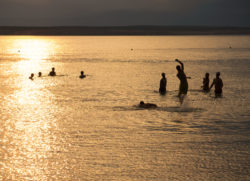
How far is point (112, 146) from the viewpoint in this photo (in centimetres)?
1521

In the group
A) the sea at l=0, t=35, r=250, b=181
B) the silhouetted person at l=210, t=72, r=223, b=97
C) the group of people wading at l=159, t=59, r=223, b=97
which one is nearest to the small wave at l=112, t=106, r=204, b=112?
the sea at l=0, t=35, r=250, b=181

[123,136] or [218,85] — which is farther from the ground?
[218,85]

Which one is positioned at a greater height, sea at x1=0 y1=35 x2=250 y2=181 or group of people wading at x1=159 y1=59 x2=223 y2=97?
group of people wading at x1=159 y1=59 x2=223 y2=97

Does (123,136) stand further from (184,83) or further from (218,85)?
(218,85)

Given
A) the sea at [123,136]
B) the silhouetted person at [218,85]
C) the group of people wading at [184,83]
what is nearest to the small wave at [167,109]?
the sea at [123,136]

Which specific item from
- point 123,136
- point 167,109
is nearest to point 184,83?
point 167,109

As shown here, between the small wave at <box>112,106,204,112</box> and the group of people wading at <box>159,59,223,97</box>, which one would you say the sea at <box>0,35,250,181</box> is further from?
the group of people wading at <box>159,59,223,97</box>

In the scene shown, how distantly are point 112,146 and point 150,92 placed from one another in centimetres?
1504

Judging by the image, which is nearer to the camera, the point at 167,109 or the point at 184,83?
the point at 167,109

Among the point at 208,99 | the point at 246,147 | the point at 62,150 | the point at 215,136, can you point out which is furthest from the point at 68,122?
the point at 208,99

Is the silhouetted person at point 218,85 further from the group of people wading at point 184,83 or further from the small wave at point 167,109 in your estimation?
the small wave at point 167,109

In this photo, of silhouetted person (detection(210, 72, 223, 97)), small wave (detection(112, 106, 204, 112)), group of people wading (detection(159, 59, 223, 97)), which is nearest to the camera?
small wave (detection(112, 106, 204, 112))

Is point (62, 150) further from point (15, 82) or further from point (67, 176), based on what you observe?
point (15, 82)

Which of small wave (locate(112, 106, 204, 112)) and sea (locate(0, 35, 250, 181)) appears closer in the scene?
sea (locate(0, 35, 250, 181))
